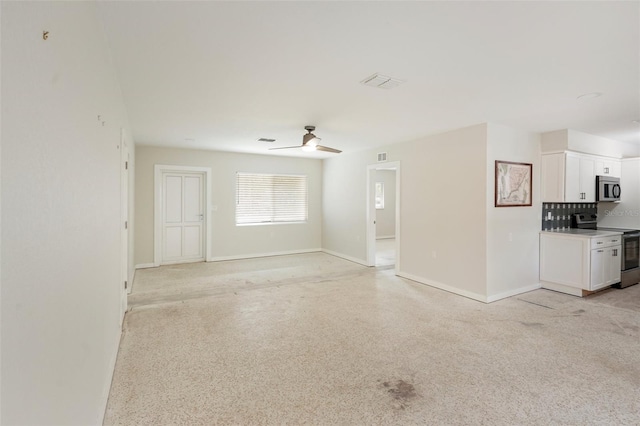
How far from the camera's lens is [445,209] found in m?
4.81

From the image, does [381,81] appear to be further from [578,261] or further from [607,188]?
[607,188]

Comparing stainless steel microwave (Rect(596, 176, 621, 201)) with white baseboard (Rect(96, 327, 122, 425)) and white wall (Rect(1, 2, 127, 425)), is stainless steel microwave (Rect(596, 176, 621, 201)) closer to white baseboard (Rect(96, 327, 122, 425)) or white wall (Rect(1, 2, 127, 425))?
white wall (Rect(1, 2, 127, 425))

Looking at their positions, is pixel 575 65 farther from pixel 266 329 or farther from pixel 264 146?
pixel 264 146

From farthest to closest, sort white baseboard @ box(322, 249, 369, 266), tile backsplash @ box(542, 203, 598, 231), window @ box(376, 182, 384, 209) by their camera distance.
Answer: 1. window @ box(376, 182, 384, 209)
2. white baseboard @ box(322, 249, 369, 266)
3. tile backsplash @ box(542, 203, 598, 231)

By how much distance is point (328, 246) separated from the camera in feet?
26.0

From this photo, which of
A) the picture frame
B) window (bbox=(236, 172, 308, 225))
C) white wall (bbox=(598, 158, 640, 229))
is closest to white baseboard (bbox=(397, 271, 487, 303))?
the picture frame

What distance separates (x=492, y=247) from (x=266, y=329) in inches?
126

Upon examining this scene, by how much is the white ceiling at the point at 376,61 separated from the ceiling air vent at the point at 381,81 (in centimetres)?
8

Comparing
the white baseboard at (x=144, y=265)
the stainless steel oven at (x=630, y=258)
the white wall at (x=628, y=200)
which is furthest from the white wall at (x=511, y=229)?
the white baseboard at (x=144, y=265)

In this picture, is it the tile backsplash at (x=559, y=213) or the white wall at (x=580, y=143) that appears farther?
the tile backsplash at (x=559, y=213)

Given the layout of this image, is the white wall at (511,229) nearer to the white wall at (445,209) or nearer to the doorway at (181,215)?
the white wall at (445,209)

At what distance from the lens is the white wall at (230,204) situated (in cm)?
622

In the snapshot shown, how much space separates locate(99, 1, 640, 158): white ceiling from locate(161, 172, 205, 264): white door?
2583mm

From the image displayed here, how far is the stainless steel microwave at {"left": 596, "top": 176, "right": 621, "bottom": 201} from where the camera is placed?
5117mm
